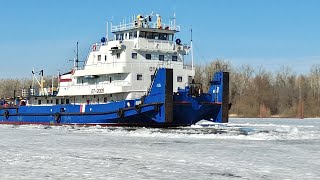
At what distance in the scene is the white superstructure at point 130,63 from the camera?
28859 mm

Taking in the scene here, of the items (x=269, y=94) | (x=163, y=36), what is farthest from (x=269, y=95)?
(x=163, y=36)

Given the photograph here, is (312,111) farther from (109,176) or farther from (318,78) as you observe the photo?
(109,176)

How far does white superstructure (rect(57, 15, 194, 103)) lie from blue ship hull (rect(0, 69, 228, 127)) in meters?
1.10

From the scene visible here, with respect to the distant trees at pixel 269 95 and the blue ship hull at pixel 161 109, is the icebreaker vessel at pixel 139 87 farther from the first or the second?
the distant trees at pixel 269 95

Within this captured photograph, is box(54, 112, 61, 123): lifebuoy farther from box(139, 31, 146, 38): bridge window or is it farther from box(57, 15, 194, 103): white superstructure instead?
box(139, 31, 146, 38): bridge window

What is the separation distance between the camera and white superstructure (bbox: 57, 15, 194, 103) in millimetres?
28859

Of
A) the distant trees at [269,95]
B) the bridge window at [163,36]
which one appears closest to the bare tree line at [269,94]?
the distant trees at [269,95]

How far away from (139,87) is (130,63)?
148 cm

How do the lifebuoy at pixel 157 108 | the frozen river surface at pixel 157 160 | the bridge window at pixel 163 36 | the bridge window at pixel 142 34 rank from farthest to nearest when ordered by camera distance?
the bridge window at pixel 163 36 < the bridge window at pixel 142 34 < the lifebuoy at pixel 157 108 < the frozen river surface at pixel 157 160

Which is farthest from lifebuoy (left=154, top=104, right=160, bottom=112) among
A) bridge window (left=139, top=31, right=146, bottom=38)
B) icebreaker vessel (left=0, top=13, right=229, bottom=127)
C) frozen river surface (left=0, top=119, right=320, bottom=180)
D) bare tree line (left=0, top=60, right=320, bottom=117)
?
bare tree line (left=0, top=60, right=320, bottom=117)

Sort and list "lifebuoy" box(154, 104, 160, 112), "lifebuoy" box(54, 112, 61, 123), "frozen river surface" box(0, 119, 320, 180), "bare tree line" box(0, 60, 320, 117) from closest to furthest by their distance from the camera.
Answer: "frozen river surface" box(0, 119, 320, 180) → "lifebuoy" box(154, 104, 160, 112) → "lifebuoy" box(54, 112, 61, 123) → "bare tree line" box(0, 60, 320, 117)

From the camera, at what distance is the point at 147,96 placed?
2714 centimetres

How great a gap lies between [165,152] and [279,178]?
5.77 metres

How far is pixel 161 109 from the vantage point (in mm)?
26391
